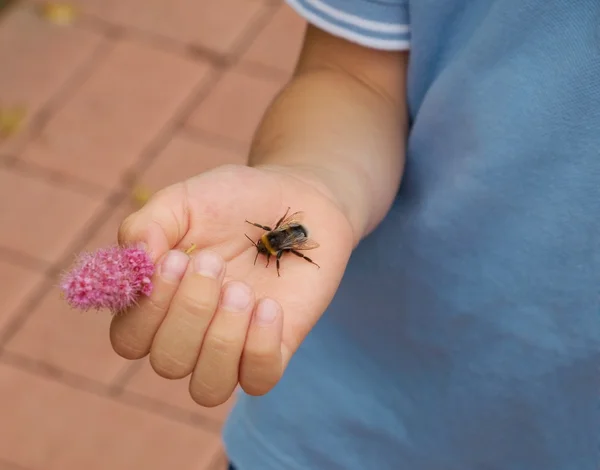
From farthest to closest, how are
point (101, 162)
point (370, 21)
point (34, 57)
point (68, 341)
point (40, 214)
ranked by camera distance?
1. point (34, 57)
2. point (101, 162)
3. point (40, 214)
4. point (68, 341)
5. point (370, 21)

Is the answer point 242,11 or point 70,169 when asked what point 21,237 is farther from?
point 242,11

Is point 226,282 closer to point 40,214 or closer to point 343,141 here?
point 343,141

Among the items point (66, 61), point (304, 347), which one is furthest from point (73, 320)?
point (304, 347)

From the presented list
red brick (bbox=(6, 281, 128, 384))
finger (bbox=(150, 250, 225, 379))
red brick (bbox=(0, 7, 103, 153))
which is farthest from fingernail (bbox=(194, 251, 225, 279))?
red brick (bbox=(0, 7, 103, 153))

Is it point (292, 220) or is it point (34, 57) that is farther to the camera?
point (34, 57)

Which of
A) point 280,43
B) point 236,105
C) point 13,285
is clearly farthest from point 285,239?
point 280,43

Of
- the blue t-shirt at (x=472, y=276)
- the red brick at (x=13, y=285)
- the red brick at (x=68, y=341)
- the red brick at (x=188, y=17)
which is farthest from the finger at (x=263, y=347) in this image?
the red brick at (x=188, y=17)

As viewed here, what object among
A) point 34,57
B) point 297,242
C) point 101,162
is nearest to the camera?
point 297,242
